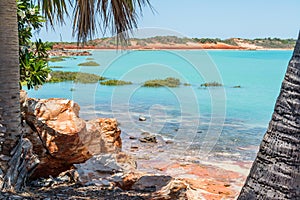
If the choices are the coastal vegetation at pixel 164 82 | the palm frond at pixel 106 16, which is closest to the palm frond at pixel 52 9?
the palm frond at pixel 106 16

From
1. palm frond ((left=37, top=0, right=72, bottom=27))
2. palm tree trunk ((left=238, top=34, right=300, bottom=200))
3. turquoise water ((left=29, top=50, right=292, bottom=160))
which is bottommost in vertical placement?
turquoise water ((left=29, top=50, right=292, bottom=160))

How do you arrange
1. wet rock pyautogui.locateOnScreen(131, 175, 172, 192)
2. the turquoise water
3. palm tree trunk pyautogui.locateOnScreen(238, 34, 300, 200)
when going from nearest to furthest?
palm tree trunk pyautogui.locateOnScreen(238, 34, 300, 200) → wet rock pyautogui.locateOnScreen(131, 175, 172, 192) → the turquoise water

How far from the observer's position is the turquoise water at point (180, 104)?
356 inches

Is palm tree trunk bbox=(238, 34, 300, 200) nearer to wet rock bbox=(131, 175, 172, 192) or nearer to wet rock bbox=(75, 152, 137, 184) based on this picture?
wet rock bbox=(131, 175, 172, 192)

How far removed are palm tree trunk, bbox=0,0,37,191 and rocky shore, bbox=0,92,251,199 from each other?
244mm

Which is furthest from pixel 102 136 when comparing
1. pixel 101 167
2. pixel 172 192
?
pixel 172 192

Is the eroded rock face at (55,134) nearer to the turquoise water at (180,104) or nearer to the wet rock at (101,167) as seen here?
the wet rock at (101,167)

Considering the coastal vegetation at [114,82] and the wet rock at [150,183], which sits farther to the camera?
the coastal vegetation at [114,82]

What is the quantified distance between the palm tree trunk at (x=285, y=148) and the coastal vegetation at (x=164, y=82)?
16179 mm

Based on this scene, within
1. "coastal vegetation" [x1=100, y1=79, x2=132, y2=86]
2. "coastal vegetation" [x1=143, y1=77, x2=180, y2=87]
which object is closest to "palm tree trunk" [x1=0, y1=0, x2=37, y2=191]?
"coastal vegetation" [x1=143, y1=77, x2=180, y2=87]

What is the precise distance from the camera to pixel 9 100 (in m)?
3.46

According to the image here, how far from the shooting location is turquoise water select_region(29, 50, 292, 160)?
904cm

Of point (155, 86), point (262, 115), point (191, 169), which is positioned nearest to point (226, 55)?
point (155, 86)

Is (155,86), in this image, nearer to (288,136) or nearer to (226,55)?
(288,136)
